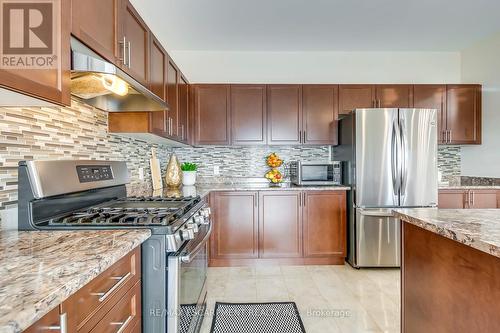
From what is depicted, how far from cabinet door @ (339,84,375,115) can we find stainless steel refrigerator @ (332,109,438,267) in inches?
17.7

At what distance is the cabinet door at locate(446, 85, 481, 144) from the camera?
3.40m

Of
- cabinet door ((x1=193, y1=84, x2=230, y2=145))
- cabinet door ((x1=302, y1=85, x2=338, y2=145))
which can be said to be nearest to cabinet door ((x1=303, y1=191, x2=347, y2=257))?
cabinet door ((x1=302, y1=85, x2=338, y2=145))

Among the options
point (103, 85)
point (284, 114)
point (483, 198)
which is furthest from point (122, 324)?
point (483, 198)

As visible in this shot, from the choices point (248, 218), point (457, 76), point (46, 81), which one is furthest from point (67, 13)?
point (457, 76)

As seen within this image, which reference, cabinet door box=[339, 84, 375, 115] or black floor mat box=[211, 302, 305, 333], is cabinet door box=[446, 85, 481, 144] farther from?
black floor mat box=[211, 302, 305, 333]

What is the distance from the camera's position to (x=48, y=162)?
1.30 metres

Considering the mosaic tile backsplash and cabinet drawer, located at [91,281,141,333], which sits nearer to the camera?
cabinet drawer, located at [91,281,141,333]

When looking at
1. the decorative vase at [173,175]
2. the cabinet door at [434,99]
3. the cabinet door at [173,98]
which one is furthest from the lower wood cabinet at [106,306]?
the cabinet door at [434,99]

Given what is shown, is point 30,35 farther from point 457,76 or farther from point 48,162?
point 457,76

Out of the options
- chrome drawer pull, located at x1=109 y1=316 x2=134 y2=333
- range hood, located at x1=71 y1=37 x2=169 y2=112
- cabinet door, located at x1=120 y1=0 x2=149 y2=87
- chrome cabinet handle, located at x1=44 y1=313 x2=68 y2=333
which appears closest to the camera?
chrome cabinet handle, located at x1=44 y1=313 x2=68 y2=333

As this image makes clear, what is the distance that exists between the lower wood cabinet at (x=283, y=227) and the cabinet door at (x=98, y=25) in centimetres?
188

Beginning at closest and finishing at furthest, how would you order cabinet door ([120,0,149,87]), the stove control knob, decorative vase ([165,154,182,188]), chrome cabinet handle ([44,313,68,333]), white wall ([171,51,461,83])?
chrome cabinet handle ([44,313,68,333]) < the stove control knob < cabinet door ([120,0,149,87]) < decorative vase ([165,154,182,188]) < white wall ([171,51,461,83])

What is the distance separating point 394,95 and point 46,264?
3641mm

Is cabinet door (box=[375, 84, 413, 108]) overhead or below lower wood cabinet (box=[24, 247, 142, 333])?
overhead
